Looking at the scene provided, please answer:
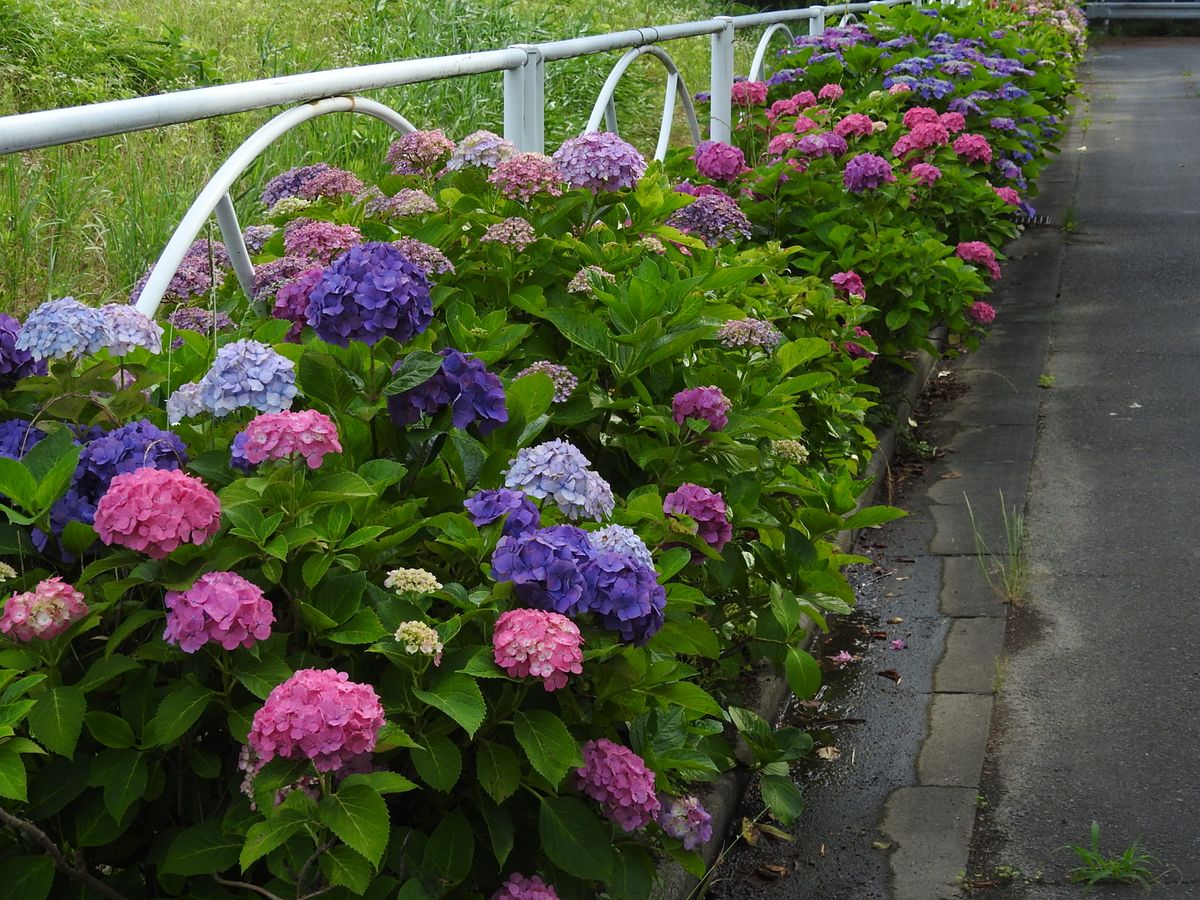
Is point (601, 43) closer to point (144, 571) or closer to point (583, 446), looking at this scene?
point (583, 446)

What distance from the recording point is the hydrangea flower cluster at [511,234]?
10.0 feet

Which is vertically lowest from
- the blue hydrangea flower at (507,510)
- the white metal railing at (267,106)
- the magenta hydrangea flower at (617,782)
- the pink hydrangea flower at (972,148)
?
the magenta hydrangea flower at (617,782)

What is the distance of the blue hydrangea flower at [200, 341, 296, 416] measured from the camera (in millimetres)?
1963

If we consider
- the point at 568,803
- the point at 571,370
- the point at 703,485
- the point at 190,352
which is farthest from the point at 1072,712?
the point at 190,352

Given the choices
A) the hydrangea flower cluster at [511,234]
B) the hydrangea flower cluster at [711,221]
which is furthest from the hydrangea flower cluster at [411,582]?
the hydrangea flower cluster at [711,221]

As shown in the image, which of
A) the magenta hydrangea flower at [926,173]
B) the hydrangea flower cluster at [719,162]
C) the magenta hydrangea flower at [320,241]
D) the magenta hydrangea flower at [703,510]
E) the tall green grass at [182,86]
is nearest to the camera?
the magenta hydrangea flower at [703,510]

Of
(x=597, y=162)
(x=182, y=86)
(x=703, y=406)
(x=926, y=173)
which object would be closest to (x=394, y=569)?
(x=703, y=406)

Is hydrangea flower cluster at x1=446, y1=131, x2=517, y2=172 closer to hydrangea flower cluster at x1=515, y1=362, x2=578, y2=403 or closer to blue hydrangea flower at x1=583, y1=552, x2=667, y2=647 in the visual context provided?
hydrangea flower cluster at x1=515, y1=362, x2=578, y2=403

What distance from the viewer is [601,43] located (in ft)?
15.1

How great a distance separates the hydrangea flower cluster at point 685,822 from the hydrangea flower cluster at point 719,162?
126 inches

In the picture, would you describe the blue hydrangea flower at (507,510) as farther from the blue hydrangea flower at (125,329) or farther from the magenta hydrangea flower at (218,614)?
the blue hydrangea flower at (125,329)

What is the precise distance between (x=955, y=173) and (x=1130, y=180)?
644 centimetres

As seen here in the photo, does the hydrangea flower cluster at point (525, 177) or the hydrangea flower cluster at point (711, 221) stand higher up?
the hydrangea flower cluster at point (525, 177)

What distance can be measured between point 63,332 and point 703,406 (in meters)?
1.27
